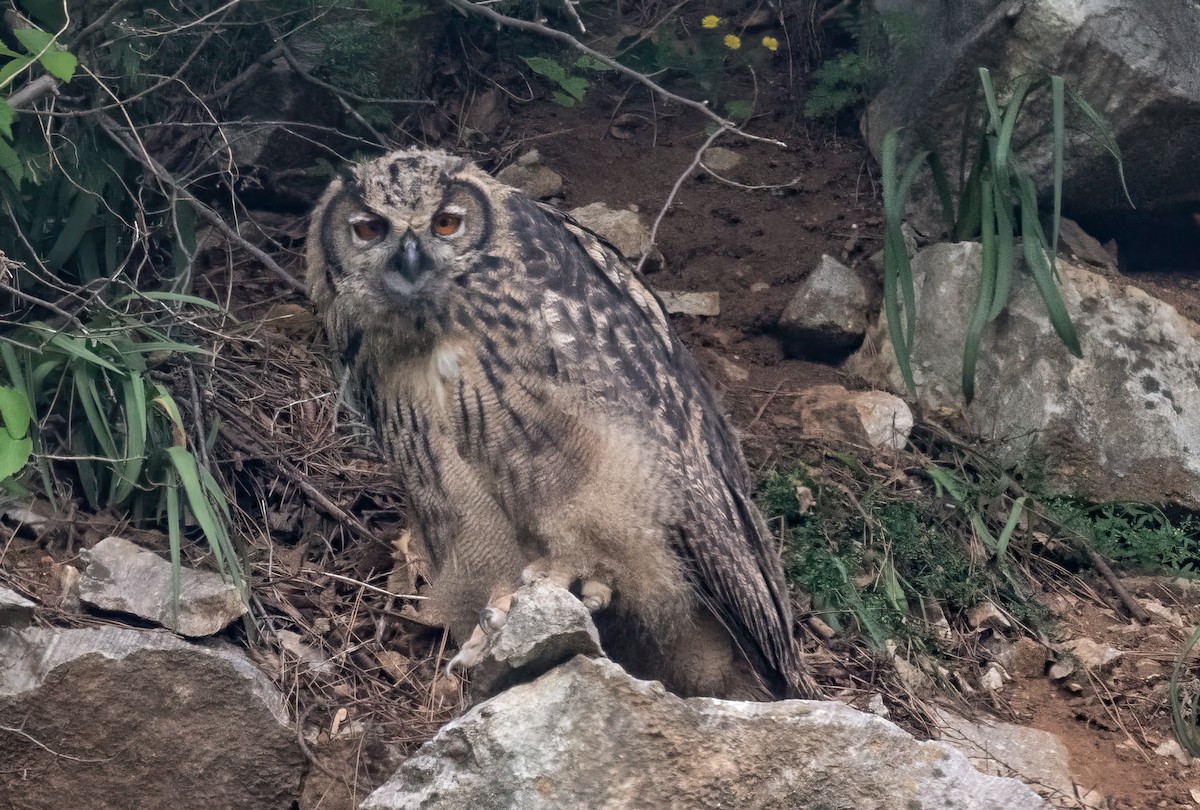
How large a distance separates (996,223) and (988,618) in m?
1.37

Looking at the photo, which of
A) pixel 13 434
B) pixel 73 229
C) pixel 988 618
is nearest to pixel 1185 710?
pixel 988 618

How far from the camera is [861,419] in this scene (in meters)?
4.31

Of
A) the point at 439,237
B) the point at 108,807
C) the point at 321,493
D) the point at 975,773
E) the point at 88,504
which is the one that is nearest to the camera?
the point at 975,773

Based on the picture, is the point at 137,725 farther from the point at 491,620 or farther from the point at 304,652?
the point at 491,620

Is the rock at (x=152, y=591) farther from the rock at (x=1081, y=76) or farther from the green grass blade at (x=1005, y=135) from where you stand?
the rock at (x=1081, y=76)

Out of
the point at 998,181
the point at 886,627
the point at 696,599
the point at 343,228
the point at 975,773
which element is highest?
the point at 998,181

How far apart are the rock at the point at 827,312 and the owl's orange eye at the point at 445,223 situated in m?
2.00

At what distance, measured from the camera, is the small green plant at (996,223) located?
3930mm

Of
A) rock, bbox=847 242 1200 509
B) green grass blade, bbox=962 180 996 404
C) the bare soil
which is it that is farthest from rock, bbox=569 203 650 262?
green grass blade, bbox=962 180 996 404

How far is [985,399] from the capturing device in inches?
170

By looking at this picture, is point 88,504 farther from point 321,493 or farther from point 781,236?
point 781,236

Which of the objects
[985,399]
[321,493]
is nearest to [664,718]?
Result: [321,493]

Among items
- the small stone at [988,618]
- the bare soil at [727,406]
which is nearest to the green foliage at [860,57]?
the bare soil at [727,406]

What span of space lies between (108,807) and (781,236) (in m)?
3.11
